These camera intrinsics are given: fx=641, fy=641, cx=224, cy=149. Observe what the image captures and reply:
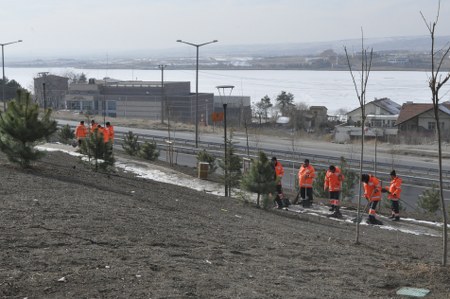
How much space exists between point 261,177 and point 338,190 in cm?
282

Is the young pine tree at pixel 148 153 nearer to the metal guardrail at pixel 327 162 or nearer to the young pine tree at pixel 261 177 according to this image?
the metal guardrail at pixel 327 162

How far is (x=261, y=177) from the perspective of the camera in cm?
1648

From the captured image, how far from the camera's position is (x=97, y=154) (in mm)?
18656

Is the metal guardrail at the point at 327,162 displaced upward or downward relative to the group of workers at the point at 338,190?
downward

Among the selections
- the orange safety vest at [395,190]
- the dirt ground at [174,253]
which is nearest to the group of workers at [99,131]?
the dirt ground at [174,253]

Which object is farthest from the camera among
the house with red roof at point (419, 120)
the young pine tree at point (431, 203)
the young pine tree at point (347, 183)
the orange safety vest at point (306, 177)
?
the house with red roof at point (419, 120)

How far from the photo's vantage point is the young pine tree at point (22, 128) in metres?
15.6

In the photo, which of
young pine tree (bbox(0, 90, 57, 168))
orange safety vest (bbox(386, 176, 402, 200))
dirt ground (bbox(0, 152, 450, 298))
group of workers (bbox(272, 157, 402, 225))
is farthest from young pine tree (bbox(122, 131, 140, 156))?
dirt ground (bbox(0, 152, 450, 298))

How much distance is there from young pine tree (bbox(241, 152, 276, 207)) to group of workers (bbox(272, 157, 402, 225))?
50 centimetres

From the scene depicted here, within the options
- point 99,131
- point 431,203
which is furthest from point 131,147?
point 431,203

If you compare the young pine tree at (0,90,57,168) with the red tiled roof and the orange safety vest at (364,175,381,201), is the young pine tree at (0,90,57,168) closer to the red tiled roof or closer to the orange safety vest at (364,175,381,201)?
the orange safety vest at (364,175,381,201)

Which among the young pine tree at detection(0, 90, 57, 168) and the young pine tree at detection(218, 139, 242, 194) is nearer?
the young pine tree at detection(0, 90, 57, 168)

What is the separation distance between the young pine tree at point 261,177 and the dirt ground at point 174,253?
1.87 meters

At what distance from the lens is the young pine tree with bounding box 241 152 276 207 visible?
16453 mm
